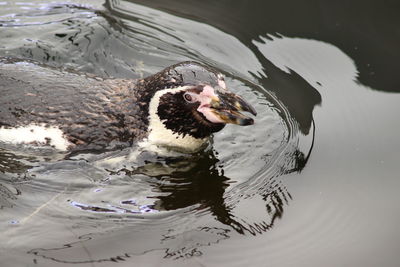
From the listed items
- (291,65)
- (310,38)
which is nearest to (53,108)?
(291,65)

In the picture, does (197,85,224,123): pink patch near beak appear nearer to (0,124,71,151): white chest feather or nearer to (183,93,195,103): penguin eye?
(183,93,195,103): penguin eye

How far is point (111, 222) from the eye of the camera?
15.4 ft

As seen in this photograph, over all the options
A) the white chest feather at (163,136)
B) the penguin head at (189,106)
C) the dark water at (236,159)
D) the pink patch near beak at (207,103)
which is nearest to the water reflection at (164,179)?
the dark water at (236,159)

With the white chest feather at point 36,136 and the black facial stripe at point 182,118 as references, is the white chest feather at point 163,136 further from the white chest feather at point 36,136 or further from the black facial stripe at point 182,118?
the white chest feather at point 36,136

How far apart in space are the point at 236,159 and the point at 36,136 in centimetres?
166

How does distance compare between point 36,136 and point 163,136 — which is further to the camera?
point 163,136

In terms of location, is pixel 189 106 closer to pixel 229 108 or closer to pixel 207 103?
pixel 207 103

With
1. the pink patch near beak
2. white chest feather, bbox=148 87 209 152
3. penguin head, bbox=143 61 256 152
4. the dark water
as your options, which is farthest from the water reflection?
the pink patch near beak

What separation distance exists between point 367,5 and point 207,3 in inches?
74.0

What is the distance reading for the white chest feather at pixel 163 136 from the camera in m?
5.29

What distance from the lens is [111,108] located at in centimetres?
527

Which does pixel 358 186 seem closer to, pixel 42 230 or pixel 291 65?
pixel 291 65

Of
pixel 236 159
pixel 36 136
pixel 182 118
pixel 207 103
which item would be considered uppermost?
pixel 36 136

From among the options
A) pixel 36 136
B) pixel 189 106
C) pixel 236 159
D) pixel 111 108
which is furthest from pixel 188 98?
pixel 36 136
